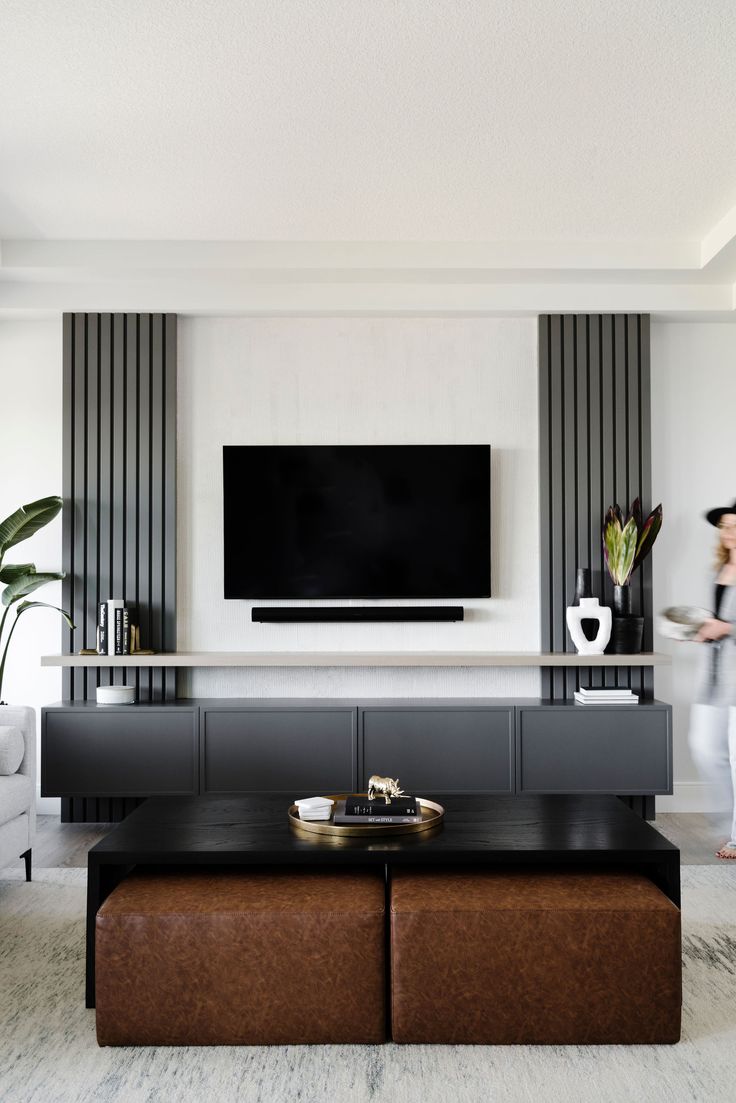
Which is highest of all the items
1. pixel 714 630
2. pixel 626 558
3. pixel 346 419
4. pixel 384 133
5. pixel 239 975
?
pixel 384 133

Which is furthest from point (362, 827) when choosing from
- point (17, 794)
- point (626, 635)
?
point (626, 635)

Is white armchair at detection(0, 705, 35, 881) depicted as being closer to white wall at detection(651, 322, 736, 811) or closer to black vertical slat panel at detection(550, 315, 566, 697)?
black vertical slat panel at detection(550, 315, 566, 697)

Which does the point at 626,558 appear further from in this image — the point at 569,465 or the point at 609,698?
the point at 609,698

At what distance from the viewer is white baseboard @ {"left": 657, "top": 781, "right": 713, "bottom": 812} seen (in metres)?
4.59

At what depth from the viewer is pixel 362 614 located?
451 cm

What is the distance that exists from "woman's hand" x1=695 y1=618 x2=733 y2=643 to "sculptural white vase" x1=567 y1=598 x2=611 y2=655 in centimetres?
103

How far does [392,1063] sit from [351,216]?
3.24 metres

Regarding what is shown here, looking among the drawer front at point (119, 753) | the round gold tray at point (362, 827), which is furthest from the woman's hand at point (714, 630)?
the drawer front at point (119, 753)

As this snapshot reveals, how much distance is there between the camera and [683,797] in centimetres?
460

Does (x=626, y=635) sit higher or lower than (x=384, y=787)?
higher

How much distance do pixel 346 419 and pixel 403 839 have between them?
2.66m

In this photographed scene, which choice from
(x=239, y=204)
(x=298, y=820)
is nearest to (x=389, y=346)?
(x=239, y=204)

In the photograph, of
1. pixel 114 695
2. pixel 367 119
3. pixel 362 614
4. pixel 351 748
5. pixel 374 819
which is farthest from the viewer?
pixel 362 614

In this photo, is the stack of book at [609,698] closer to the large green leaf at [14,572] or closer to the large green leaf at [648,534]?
the large green leaf at [648,534]
